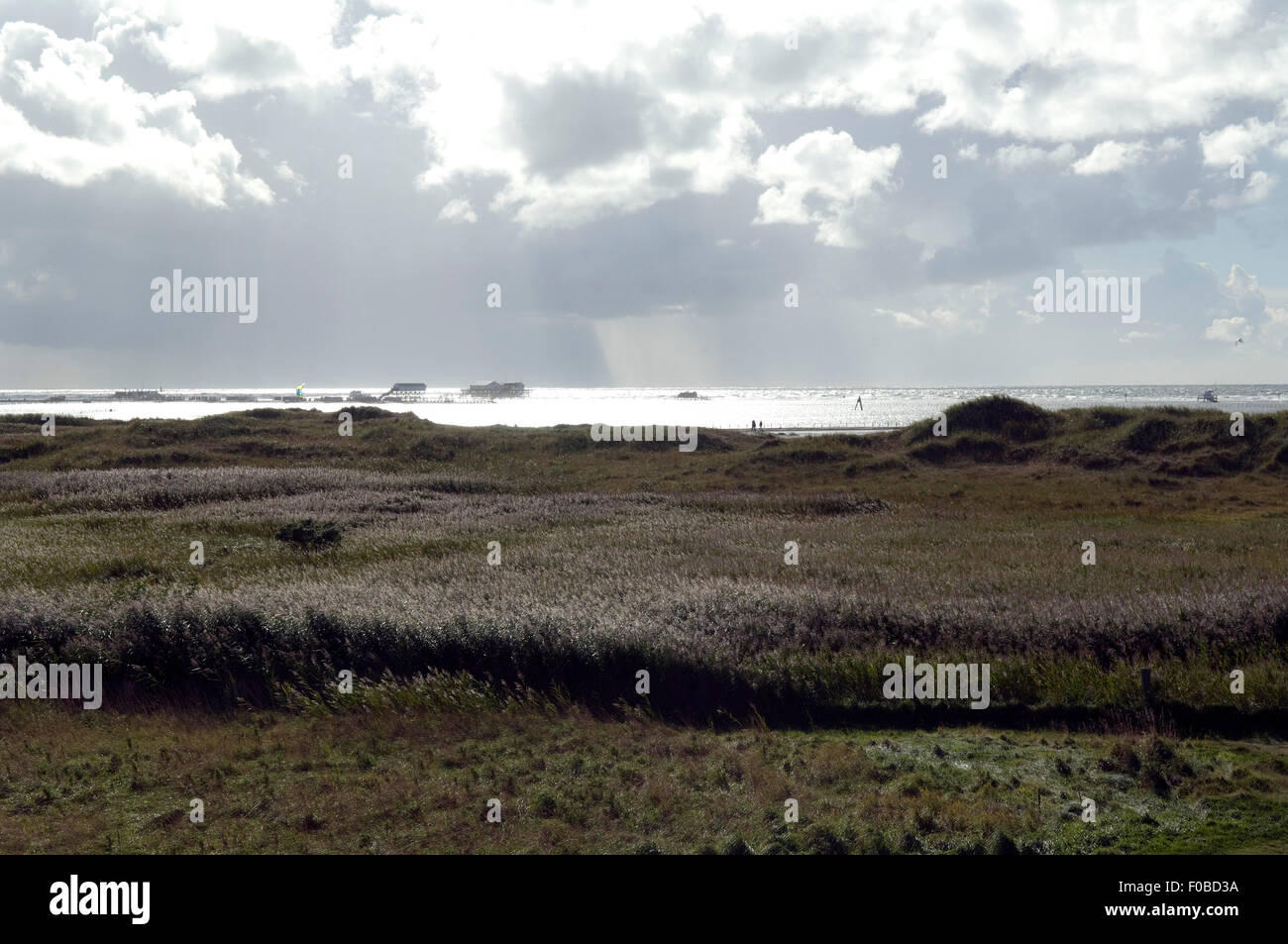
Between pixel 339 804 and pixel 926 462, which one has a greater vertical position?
pixel 926 462

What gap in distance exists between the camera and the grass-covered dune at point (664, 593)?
499 inches

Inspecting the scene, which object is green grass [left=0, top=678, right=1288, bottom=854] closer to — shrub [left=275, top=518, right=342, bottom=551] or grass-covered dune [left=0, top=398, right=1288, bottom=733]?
grass-covered dune [left=0, top=398, right=1288, bottom=733]

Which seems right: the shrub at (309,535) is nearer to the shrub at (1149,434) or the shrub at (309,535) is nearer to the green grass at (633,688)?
the green grass at (633,688)

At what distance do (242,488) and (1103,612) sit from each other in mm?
34165

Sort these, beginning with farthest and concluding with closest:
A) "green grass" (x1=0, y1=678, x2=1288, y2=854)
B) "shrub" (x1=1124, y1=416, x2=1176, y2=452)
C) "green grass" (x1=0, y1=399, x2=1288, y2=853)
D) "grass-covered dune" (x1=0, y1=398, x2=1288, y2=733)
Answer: "shrub" (x1=1124, y1=416, x2=1176, y2=452)
"grass-covered dune" (x1=0, y1=398, x2=1288, y2=733)
"green grass" (x1=0, y1=399, x2=1288, y2=853)
"green grass" (x1=0, y1=678, x2=1288, y2=854)

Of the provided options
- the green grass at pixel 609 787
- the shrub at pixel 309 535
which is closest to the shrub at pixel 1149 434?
the shrub at pixel 309 535

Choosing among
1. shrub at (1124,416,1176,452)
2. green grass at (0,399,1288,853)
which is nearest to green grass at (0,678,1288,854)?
green grass at (0,399,1288,853)

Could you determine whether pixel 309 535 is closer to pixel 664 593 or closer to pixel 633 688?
pixel 664 593

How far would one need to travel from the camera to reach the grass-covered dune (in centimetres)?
1267

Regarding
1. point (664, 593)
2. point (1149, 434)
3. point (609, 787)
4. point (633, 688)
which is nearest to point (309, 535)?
point (664, 593)

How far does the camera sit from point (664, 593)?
16.0 meters

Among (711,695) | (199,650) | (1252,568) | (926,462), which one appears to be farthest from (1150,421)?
(199,650)
